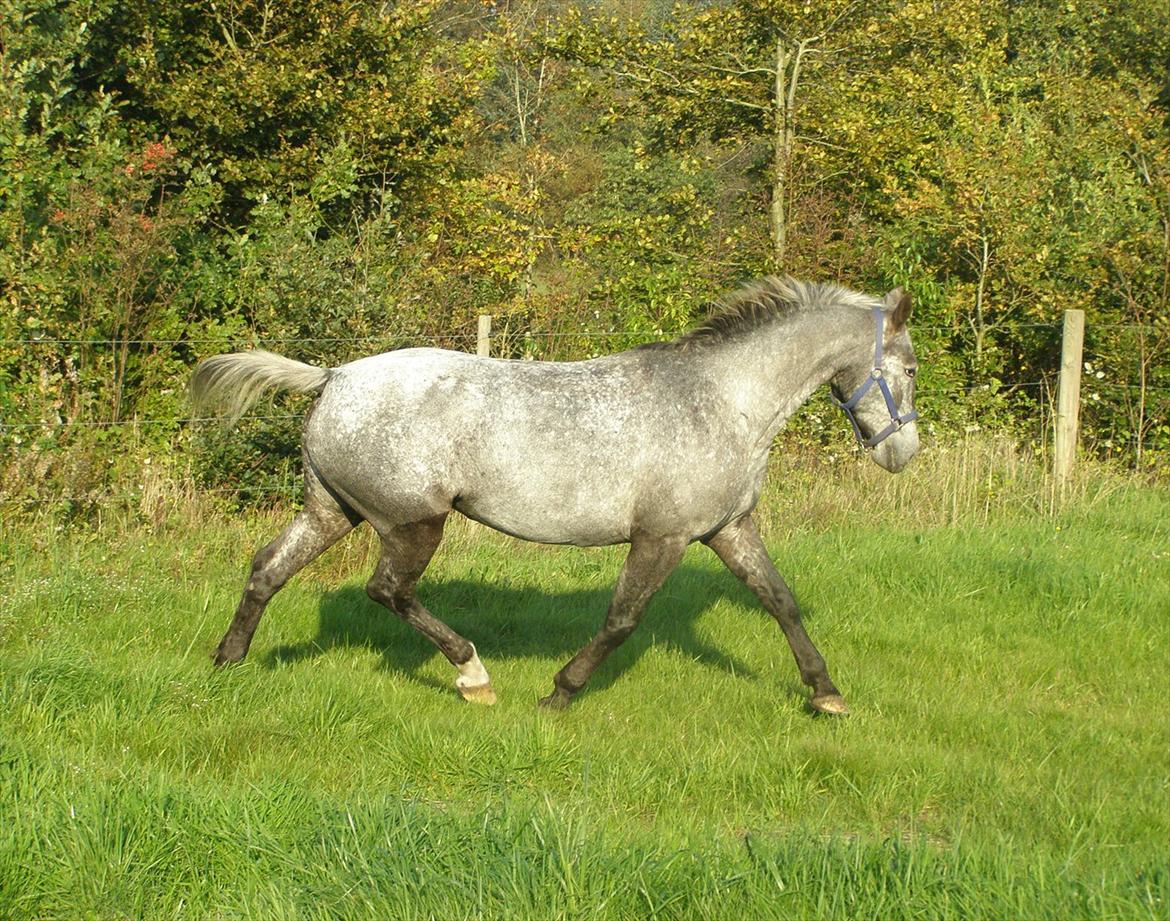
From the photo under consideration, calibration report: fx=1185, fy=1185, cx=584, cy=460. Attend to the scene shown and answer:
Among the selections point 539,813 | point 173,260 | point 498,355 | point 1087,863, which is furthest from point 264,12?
point 1087,863

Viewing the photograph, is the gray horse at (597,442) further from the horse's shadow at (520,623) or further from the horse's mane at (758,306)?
the horse's shadow at (520,623)

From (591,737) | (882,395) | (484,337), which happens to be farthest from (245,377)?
(484,337)

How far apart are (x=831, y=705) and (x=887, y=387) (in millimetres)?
1624

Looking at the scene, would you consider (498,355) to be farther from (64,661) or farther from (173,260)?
(64,661)

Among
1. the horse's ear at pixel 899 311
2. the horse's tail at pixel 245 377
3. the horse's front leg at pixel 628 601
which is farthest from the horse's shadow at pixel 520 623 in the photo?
the horse's ear at pixel 899 311

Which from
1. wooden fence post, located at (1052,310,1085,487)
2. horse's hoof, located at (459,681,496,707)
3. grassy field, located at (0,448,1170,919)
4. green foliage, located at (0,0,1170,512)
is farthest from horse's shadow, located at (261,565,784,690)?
wooden fence post, located at (1052,310,1085,487)

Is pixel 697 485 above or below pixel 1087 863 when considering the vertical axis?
above

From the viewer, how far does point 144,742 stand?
17.0ft

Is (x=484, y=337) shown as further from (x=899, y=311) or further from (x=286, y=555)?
(x=899, y=311)

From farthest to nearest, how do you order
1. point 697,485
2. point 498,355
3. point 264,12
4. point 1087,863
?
1. point 264,12
2. point 498,355
3. point 697,485
4. point 1087,863

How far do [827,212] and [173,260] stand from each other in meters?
7.47

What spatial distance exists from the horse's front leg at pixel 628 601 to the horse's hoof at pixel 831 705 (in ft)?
3.25

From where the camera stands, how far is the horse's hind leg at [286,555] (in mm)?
6188

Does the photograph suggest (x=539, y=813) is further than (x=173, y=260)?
No
